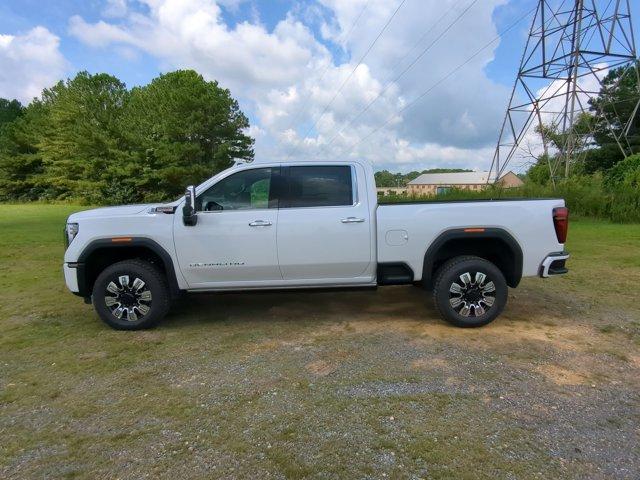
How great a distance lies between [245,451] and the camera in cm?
279

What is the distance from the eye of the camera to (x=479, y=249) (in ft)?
17.1

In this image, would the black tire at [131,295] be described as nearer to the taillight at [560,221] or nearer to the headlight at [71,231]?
the headlight at [71,231]

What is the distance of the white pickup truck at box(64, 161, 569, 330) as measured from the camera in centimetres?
485

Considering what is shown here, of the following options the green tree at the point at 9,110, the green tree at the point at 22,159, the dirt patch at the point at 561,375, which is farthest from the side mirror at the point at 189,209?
the green tree at the point at 9,110

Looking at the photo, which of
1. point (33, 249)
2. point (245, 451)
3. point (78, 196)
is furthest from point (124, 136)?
point (245, 451)

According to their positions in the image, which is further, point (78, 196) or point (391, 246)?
point (78, 196)

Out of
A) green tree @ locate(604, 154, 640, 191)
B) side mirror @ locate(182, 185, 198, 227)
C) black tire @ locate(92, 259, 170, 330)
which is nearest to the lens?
side mirror @ locate(182, 185, 198, 227)

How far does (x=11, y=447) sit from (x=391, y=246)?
3.65m

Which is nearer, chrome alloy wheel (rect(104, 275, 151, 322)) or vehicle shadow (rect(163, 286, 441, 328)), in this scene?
chrome alloy wheel (rect(104, 275, 151, 322))

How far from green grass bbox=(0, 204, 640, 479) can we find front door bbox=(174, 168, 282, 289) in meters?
0.67

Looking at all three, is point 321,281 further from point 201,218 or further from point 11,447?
point 11,447

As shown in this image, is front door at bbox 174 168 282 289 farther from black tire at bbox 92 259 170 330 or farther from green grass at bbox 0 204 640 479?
green grass at bbox 0 204 640 479

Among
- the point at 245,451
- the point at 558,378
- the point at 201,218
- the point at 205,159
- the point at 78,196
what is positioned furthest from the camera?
the point at 78,196

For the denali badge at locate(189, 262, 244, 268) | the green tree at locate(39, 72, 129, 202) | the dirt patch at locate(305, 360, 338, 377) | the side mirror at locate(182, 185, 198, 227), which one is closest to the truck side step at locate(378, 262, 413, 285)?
the dirt patch at locate(305, 360, 338, 377)
